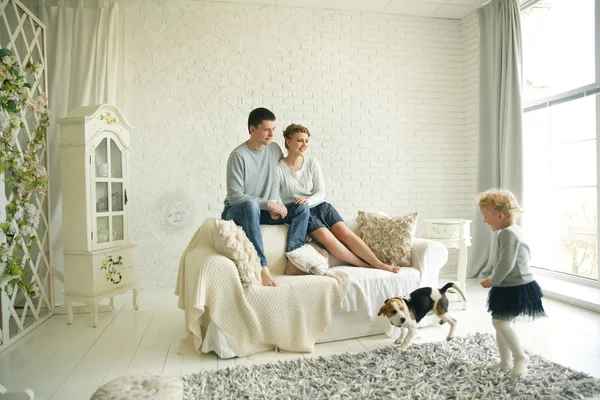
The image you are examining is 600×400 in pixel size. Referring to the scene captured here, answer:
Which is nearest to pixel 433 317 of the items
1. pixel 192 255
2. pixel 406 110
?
pixel 192 255

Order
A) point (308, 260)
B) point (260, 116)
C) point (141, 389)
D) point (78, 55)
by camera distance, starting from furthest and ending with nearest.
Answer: point (78, 55) < point (260, 116) < point (308, 260) < point (141, 389)

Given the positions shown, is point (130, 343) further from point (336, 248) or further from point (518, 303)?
point (518, 303)

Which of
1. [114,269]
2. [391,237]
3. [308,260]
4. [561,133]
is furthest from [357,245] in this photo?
[561,133]

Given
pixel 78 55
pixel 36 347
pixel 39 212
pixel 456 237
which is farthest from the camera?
pixel 78 55

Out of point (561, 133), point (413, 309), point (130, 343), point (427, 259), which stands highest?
point (561, 133)

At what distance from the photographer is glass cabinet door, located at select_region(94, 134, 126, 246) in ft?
11.4

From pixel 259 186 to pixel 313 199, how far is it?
421 millimetres

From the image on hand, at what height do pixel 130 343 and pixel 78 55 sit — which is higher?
pixel 78 55

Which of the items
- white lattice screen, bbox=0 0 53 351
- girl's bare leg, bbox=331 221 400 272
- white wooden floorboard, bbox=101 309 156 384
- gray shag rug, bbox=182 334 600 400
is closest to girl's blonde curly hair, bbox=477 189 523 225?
gray shag rug, bbox=182 334 600 400

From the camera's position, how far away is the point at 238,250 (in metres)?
2.60

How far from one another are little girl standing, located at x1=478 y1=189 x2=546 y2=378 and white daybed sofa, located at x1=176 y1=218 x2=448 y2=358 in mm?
781

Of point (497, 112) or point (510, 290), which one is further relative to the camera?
point (497, 112)

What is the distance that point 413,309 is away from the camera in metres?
2.70

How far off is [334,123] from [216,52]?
141 centimetres
